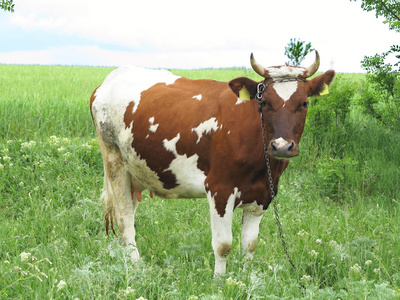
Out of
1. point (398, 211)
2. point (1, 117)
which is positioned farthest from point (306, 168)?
point (1, 117)

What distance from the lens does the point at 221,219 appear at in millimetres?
4367

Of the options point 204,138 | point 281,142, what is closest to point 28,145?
point 204,138

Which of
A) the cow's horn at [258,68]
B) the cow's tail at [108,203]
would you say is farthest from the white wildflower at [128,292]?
the cow's tail at [108,203]

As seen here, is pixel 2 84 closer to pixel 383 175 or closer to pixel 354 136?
pixel 354 136

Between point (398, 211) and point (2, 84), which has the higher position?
point (2, 84)

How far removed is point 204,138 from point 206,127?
0.11 metres

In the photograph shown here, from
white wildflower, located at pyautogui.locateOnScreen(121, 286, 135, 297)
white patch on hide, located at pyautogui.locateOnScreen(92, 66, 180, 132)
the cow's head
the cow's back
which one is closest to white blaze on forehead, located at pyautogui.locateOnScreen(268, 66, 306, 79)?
the cow's head

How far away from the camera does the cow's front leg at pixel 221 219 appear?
4320 mm

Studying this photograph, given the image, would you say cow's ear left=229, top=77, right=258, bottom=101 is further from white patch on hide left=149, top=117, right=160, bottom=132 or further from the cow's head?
white patch on hide left=149, top=117, right=160, bottom=132

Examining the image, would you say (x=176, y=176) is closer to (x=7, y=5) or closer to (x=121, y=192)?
(x=121, y=192)

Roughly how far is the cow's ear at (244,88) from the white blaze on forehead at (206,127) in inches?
16.0

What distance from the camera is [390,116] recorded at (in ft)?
33.4

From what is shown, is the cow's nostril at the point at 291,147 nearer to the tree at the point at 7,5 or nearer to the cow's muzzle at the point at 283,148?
the cow's muzzle at the point at 283,148

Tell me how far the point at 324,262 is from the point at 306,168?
426cm
